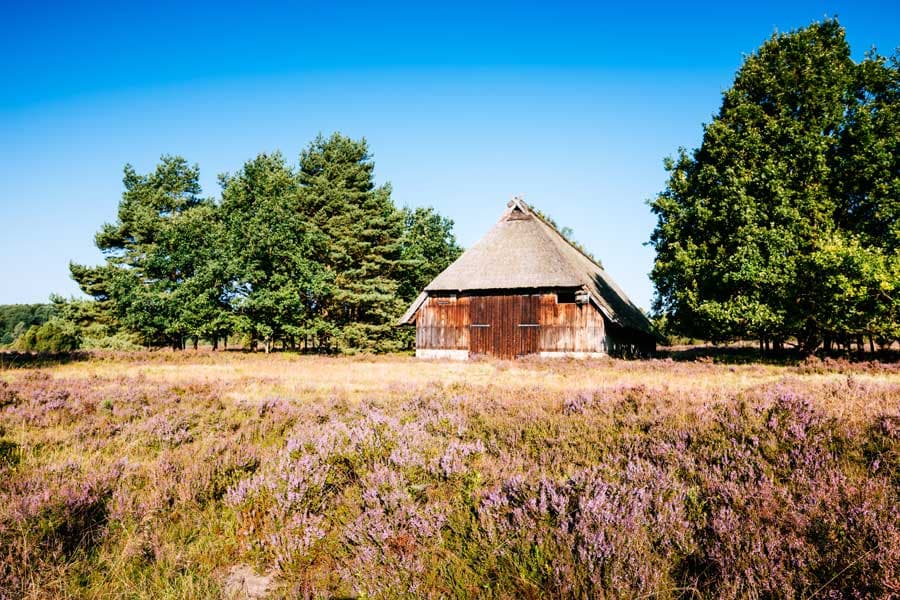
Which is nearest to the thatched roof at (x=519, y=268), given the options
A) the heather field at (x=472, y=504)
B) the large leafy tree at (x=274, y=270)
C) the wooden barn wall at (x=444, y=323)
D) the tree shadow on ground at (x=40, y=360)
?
the wooden barn wall at (x=444, y=323)

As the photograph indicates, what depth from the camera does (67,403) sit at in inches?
306

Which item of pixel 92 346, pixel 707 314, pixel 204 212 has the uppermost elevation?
pixel 204 212

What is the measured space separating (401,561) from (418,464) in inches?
55.2

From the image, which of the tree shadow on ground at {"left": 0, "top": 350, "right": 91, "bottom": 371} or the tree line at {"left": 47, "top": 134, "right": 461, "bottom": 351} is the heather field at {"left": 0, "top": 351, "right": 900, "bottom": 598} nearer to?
the tree shadow on ground at {"left": 0, "top": 350, "right": 91, "bottom": 371}

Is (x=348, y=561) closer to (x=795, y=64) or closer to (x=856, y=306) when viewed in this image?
(x=856, y=306)

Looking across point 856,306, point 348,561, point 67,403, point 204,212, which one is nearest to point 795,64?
point 856,306

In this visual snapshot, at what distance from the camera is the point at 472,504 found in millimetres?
3711

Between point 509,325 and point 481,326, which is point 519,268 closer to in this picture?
point 509,325

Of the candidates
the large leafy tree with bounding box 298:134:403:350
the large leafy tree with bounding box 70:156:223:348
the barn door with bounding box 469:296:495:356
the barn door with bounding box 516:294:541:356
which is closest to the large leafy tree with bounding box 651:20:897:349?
the barn door with bounding box 516:294:541:356

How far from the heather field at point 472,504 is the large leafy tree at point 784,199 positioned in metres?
12.0

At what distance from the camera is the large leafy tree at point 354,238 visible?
118 ft

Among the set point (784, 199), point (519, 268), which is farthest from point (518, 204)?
point (784, 199)

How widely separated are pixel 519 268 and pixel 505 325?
3.26m

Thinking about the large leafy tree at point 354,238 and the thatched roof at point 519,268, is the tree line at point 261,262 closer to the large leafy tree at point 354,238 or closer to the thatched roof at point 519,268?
the large leafy tree at point 354,238
